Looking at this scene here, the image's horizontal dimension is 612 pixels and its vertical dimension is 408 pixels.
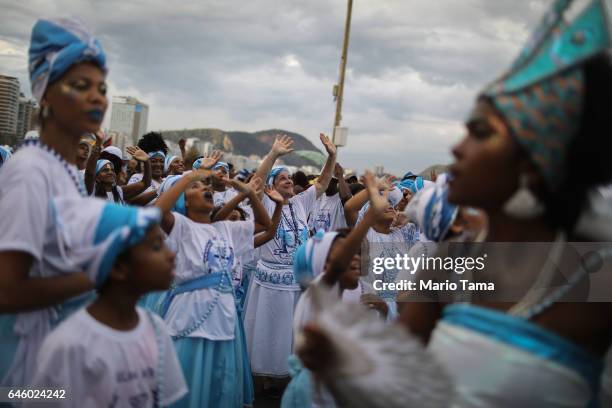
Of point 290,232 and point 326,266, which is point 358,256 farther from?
point 290,232

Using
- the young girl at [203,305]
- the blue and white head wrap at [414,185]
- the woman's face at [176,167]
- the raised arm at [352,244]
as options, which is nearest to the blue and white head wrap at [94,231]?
the raised arm at [352,244]

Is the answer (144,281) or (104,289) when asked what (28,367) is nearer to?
(104,289)

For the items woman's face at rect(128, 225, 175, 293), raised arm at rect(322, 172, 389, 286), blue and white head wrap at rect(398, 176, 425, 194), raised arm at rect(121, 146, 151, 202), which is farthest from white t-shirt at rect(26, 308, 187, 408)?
raised arm at rect(121, 146, 151, 202)

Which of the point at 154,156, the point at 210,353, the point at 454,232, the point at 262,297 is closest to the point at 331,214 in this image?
the point at 262,297

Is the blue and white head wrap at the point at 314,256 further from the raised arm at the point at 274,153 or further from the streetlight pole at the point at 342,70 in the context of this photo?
the streetlight pole at the point at 342,70

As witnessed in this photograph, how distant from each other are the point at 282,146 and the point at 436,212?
3584mm

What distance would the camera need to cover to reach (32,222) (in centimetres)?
224

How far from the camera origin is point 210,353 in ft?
14.8

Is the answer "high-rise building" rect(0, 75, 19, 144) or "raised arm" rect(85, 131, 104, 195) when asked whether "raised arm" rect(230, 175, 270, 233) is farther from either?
"high-rise building" rect(0, 75, 19, 144)

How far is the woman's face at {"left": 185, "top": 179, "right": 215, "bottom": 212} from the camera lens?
4.67 metres

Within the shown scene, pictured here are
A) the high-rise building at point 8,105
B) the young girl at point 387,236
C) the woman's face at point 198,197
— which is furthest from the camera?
the high-rise building at point 8,105

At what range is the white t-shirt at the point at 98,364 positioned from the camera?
2238mm

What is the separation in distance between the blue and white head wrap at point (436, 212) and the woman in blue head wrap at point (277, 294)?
372cm

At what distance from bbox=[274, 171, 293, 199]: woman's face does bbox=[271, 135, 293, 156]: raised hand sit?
1288mm
